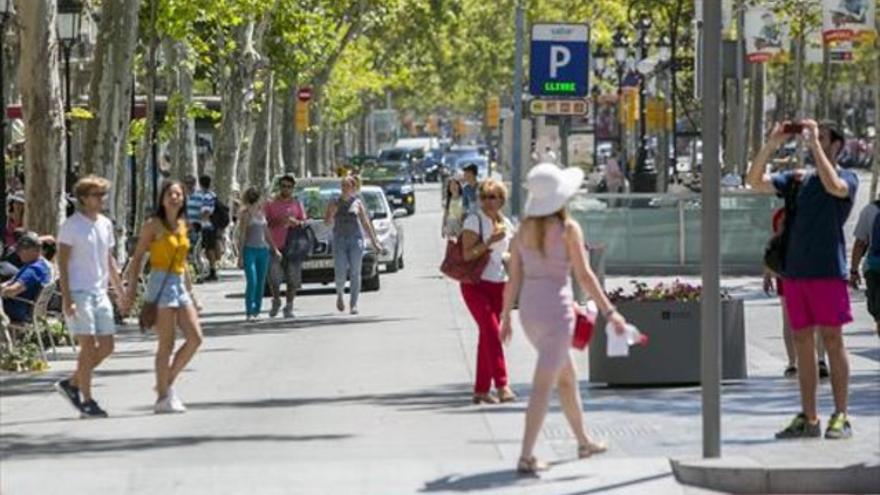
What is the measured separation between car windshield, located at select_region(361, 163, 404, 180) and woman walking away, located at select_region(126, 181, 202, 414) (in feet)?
199

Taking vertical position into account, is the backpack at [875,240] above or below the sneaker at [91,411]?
above

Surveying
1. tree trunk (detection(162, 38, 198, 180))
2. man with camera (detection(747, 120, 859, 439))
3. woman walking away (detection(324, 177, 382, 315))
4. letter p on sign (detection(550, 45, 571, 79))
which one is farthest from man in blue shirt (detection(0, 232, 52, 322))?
tree trunk (detection(162, 38, 198, 180))

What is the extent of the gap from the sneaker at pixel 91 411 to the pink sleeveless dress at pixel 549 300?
5.08 m

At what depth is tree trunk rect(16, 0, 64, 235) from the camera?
91.3 ft

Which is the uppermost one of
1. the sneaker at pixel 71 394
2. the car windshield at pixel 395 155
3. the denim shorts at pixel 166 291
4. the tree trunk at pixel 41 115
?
the tree trunk at pixel 41 115

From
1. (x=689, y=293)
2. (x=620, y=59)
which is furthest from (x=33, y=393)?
(x=620, y=59)

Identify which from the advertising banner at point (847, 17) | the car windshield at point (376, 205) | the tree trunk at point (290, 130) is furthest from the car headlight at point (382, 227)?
the tree trunk at point (290, 130)

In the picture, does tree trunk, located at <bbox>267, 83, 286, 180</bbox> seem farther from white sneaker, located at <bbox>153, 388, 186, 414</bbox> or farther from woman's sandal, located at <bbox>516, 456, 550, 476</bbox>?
woman's sandal, located at <bbox>516, 456, 550, 476</bbox>

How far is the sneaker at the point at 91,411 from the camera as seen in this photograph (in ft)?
61.4

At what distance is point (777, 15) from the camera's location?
50.5 meters

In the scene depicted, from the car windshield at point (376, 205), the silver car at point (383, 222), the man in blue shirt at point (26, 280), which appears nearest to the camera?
the man in blue shirt at point (26, 280)

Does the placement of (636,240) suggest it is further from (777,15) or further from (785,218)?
(785,218)

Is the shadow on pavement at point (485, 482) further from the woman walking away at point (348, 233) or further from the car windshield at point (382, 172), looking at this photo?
the car windshield at point (382, 172)

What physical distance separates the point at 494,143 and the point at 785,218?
11256 centimetres
